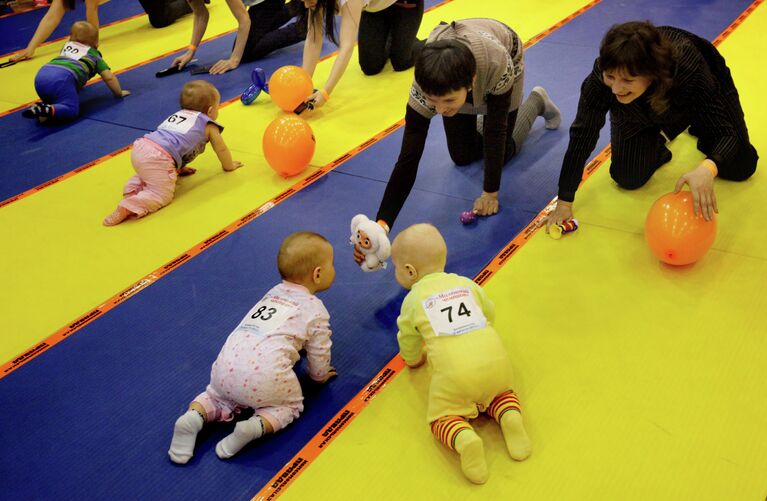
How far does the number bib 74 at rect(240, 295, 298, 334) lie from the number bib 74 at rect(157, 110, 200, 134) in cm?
186

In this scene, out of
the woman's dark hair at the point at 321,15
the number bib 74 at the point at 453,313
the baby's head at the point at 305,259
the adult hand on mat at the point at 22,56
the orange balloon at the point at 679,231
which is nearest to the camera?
the number bib 74 at the point at 453,313

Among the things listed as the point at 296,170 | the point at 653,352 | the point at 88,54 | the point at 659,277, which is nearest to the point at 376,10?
the point at 296,170

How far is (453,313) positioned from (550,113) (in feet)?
8.00

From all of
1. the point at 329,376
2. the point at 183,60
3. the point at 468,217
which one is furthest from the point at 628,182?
the point at 183,60

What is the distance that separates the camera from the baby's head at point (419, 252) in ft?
7.47

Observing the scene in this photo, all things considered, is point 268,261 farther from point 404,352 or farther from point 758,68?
point 758,68

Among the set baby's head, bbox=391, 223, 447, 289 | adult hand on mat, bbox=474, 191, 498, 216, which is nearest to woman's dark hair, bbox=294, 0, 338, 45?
adult hand on mat, bbox=474, 191, 498, 216

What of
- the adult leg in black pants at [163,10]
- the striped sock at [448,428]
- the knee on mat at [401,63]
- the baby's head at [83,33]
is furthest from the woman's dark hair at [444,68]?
the adult leg in black pants at [163,10]

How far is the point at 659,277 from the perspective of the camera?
2.74 m

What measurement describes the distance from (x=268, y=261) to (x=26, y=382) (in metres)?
1.16

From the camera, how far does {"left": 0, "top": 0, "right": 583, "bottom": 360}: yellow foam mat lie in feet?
9.95

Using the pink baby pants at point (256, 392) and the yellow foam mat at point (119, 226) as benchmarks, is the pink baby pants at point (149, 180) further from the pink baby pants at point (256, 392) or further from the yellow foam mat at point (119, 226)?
the pink baby pants at point (256, 392)

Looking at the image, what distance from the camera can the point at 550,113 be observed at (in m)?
4.07

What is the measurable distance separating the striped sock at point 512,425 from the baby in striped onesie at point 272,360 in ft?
2.16
